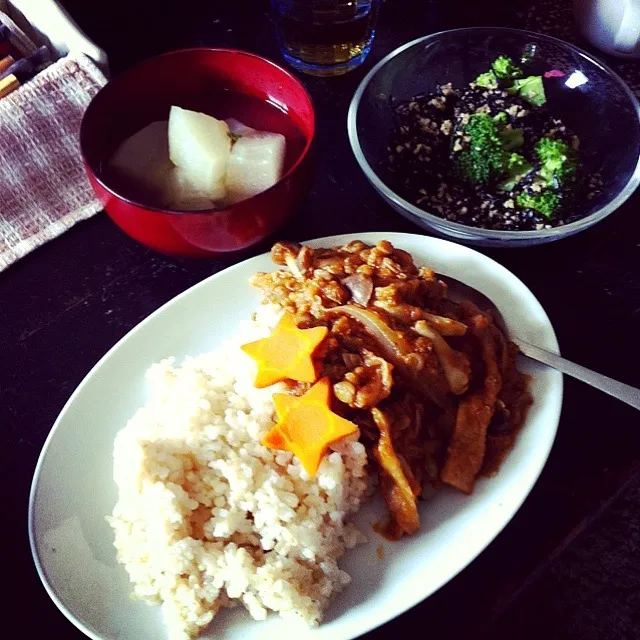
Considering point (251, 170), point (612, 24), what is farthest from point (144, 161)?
point (612, 24)

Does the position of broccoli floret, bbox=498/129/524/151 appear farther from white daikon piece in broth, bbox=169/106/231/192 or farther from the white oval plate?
white daikon piece in broth, bbox=169/106/231/192

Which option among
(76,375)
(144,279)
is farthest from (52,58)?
(76,375)

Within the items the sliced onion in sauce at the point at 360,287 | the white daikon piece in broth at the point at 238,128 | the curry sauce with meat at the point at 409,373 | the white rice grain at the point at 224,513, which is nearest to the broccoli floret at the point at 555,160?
the curry sauce with meat at the point at 409,373

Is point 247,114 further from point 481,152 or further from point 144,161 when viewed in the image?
point 481,152

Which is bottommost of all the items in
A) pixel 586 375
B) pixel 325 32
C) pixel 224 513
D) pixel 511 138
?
pixel 586 375

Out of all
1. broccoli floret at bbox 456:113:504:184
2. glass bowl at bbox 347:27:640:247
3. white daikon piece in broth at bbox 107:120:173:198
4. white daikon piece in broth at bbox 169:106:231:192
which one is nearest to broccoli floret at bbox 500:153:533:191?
broccoli floret at bbox 456:113:504:184

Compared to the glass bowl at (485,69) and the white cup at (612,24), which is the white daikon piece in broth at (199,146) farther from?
the white cup at (612,24)

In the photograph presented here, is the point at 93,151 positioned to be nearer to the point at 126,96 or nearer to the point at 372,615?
the point at 126,96
